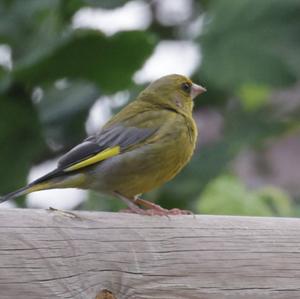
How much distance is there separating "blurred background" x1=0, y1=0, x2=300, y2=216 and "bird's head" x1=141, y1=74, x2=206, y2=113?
30 cm

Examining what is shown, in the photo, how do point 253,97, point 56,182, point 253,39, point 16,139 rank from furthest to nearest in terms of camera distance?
point 253,97
point 253,39
point 16,139
point 56,182

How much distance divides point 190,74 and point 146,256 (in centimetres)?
358

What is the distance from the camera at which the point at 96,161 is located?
407 centimetres

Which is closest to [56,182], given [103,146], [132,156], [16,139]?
[103,146]

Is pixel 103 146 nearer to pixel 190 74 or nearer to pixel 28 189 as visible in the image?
pixel 28 189

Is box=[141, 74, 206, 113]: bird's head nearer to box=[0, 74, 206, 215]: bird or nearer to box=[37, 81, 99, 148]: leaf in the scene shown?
box=[0, 74, 206, 215]: bird

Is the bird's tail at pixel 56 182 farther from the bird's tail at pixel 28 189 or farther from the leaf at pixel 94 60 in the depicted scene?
the leaf at pixel 94 60

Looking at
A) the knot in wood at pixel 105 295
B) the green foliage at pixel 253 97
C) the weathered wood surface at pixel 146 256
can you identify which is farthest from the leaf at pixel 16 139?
the knot in wood at pixel 105 295

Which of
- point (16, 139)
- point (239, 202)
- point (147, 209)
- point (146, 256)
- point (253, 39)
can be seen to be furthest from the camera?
point (253, 39)

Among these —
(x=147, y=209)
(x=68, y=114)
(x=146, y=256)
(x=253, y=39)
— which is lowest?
(x=146, y=256)

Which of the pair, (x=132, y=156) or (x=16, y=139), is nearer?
(x=132, y=156)

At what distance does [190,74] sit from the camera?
6.45 m

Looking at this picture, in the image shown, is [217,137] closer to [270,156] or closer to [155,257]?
[270,156]

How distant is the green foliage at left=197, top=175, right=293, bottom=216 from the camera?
4852mm
